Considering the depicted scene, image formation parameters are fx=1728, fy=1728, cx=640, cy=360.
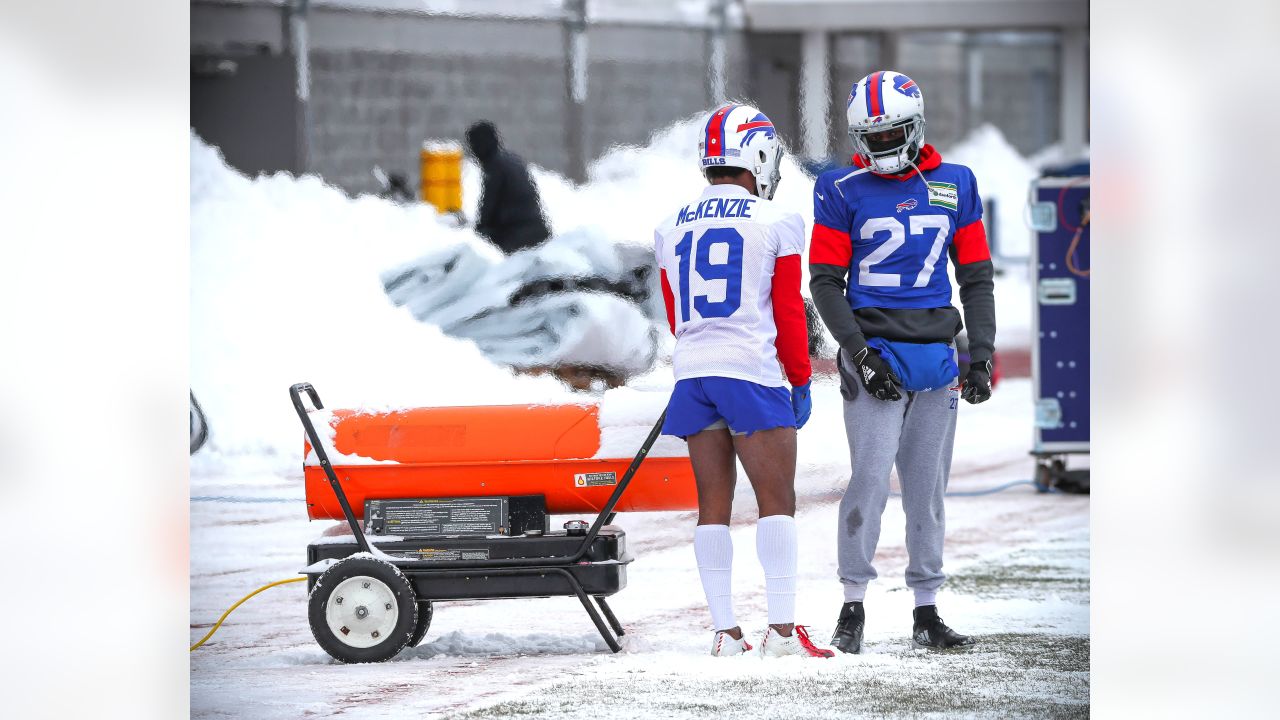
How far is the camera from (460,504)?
5043mm

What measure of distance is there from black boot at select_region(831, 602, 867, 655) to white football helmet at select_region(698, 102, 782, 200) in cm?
121

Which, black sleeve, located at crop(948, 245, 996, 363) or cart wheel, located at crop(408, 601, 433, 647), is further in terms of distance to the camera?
cart wheel, located at crop(408, 601, 433, 647)

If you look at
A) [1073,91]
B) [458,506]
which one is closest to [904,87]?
[458,506]

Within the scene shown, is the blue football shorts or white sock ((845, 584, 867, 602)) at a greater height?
the blue football shorts

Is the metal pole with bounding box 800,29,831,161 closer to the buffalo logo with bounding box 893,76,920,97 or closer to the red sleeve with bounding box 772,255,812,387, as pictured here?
the buffalo logo with bounding box 893,76,920,97

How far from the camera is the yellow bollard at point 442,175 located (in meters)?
8.60

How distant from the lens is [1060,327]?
8.59m

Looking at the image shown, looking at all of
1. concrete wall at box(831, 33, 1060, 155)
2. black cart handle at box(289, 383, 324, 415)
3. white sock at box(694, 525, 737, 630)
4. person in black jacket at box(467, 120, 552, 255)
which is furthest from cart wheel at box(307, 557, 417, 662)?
concrete wall at box(831, 33, 1060, 155)

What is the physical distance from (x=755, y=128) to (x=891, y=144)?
0.39 meters

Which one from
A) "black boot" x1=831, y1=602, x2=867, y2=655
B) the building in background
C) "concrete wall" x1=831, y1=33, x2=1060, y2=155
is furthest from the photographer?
"concrete wall" x1=831, y1=33, x2=1060, y2=155

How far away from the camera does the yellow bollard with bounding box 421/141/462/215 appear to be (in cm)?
860

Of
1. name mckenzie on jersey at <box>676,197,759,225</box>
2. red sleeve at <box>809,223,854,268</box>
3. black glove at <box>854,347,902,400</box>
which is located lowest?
black glove at <box>854,347,902,400</box>
